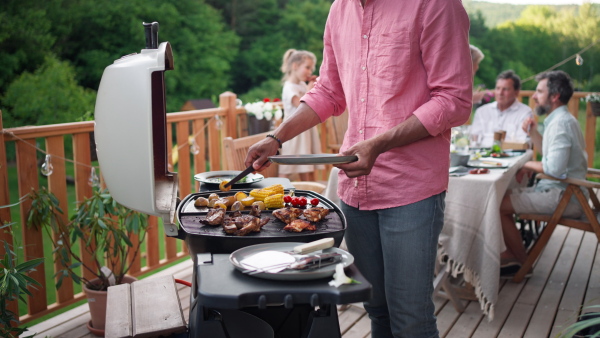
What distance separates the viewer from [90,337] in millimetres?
2760

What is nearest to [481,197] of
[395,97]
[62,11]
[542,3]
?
[395,97]

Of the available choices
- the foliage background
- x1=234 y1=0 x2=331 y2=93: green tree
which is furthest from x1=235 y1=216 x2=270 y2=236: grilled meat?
x1=234 y1=0 x2=331 y2=93: green tree

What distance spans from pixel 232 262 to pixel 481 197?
6.68 feet

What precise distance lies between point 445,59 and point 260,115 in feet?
10.6

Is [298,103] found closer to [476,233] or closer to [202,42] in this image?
[476,233]

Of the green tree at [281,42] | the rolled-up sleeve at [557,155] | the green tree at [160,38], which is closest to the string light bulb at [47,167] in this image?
the rolled-up sleeve at [557,155]

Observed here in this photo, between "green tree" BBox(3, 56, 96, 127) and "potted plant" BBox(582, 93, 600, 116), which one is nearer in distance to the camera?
"potted plant" BBox(582, 93, 600, 116)

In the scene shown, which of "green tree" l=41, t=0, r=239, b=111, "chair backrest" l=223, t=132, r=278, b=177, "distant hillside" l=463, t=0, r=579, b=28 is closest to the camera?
"chair backrest" l=223, t=132, r=278, b=177

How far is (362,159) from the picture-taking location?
4.62 ft

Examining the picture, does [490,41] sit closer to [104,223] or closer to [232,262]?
[104,223]

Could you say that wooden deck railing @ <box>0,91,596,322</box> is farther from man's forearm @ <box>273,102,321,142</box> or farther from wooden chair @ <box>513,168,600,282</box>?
wooden chair @ <box>513,168,600,282</box>

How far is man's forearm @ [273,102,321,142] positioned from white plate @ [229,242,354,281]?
0.52 metres

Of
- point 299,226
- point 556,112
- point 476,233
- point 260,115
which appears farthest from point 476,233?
point 260,115

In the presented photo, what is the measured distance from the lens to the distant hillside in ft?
26.3
